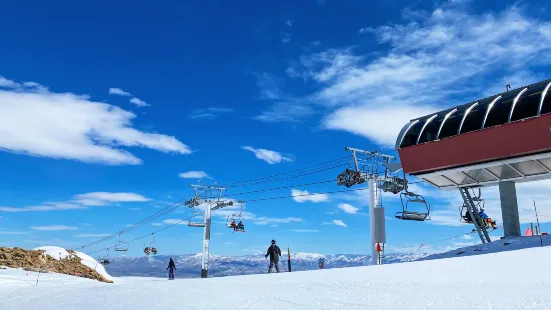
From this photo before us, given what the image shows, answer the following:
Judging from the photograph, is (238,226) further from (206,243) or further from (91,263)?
(91,263)

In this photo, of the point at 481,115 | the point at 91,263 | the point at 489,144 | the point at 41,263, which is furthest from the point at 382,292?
the point at 91,263

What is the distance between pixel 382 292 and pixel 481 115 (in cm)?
1494

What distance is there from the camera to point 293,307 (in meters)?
7.39

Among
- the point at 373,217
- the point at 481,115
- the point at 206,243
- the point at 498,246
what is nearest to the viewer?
the point at 498,246

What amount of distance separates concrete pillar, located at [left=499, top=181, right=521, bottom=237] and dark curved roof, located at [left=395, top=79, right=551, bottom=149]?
3580 millimetres

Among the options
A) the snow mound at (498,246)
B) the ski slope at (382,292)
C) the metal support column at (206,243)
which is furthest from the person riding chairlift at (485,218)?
the metal support column at (206,243)

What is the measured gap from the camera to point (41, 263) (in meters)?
27.3

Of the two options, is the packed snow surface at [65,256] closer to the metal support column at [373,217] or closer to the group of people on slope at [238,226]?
the group of people on slope at [238,226]

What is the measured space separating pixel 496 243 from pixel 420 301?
13.4 m

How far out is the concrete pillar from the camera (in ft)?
66.6

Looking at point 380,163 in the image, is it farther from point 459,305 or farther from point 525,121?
point 459,305

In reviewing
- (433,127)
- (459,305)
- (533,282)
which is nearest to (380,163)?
(433,127)

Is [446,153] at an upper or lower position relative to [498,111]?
lower

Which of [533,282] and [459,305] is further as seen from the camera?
[533,282]
